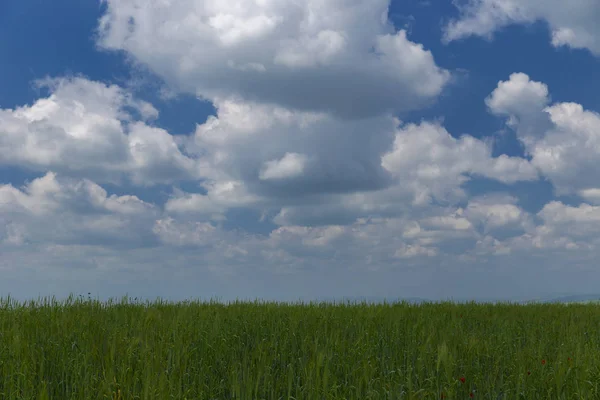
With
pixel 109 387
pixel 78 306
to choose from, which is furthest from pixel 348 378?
pixel 78 306

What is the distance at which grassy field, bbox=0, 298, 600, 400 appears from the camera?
21.9ft

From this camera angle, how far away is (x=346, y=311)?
13109mm

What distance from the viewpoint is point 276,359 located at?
8133mm

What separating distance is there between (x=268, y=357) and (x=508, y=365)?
3997mm

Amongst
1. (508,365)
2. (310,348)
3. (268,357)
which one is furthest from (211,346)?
(508,365)

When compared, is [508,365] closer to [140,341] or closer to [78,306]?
[140,341]

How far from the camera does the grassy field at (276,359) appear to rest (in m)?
6.69

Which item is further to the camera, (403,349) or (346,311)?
(346,311)

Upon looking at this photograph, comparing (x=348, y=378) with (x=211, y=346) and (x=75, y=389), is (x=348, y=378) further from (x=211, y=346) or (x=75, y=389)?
(x=75, y=389)

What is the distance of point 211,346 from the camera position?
27.4 ft

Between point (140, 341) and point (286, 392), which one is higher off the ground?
point (140, 341)

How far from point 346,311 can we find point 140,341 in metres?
6.20

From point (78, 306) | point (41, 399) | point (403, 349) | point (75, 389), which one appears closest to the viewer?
point (41, 399)

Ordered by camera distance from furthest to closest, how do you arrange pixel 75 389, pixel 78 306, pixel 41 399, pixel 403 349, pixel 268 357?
pixel 78 306 < pixel 403 349 < pixel 268 357 < pixel 75 389 < pixel 41 399
